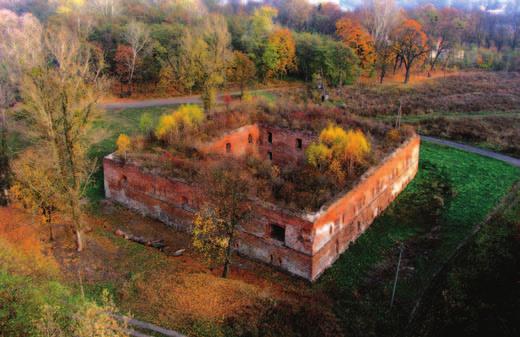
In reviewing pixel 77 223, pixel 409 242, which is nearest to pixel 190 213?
pixel 77 223

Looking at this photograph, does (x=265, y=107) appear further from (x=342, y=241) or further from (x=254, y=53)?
(x=254, y=53)

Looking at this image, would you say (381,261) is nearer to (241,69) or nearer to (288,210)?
(288,210)

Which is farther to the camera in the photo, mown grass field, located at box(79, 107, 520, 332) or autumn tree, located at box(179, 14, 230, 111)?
autumn tree, located at box(179, 14, 230, 111)

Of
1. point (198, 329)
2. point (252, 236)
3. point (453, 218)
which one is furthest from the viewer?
point (453, 218)

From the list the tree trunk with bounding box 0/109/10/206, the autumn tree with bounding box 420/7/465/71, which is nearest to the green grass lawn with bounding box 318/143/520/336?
the tree trunk with bounding box 0/109/10/206

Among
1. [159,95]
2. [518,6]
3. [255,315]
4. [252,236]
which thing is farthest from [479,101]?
[518,6]

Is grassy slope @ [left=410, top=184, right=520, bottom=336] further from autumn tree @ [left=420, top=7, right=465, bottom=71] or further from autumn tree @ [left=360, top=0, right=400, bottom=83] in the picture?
autumn tree @ [left=420, top=7, right=465, bottom=71]
